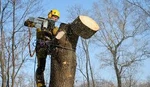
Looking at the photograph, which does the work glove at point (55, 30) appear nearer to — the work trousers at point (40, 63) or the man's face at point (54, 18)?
the man's face at point (54, 18)

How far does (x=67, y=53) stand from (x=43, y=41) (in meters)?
0.41

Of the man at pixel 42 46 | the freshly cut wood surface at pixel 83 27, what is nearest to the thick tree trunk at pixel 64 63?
the freshly cut wood surface at pixel 83 27

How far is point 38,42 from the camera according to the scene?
3.90m

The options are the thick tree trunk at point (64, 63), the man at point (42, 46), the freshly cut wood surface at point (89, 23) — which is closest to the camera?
the thick tree trunk at point (64, 63)

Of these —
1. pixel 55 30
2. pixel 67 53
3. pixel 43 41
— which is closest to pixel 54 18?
pixel 55 30

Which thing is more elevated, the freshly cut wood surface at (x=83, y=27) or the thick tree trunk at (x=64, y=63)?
the freshly cut wood surface at (x=83, y=27)

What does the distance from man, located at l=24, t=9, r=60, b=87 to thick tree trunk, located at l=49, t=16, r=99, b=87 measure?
0.15 metres

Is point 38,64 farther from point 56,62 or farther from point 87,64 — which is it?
point 87,64

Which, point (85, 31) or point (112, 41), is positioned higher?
point (112, 41)

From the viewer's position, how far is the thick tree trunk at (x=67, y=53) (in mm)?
3619

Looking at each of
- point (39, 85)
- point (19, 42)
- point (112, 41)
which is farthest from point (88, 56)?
point (39, 85)

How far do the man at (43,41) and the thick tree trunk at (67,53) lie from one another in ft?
0.51

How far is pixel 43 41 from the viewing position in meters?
3.81

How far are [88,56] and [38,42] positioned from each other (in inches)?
1088
